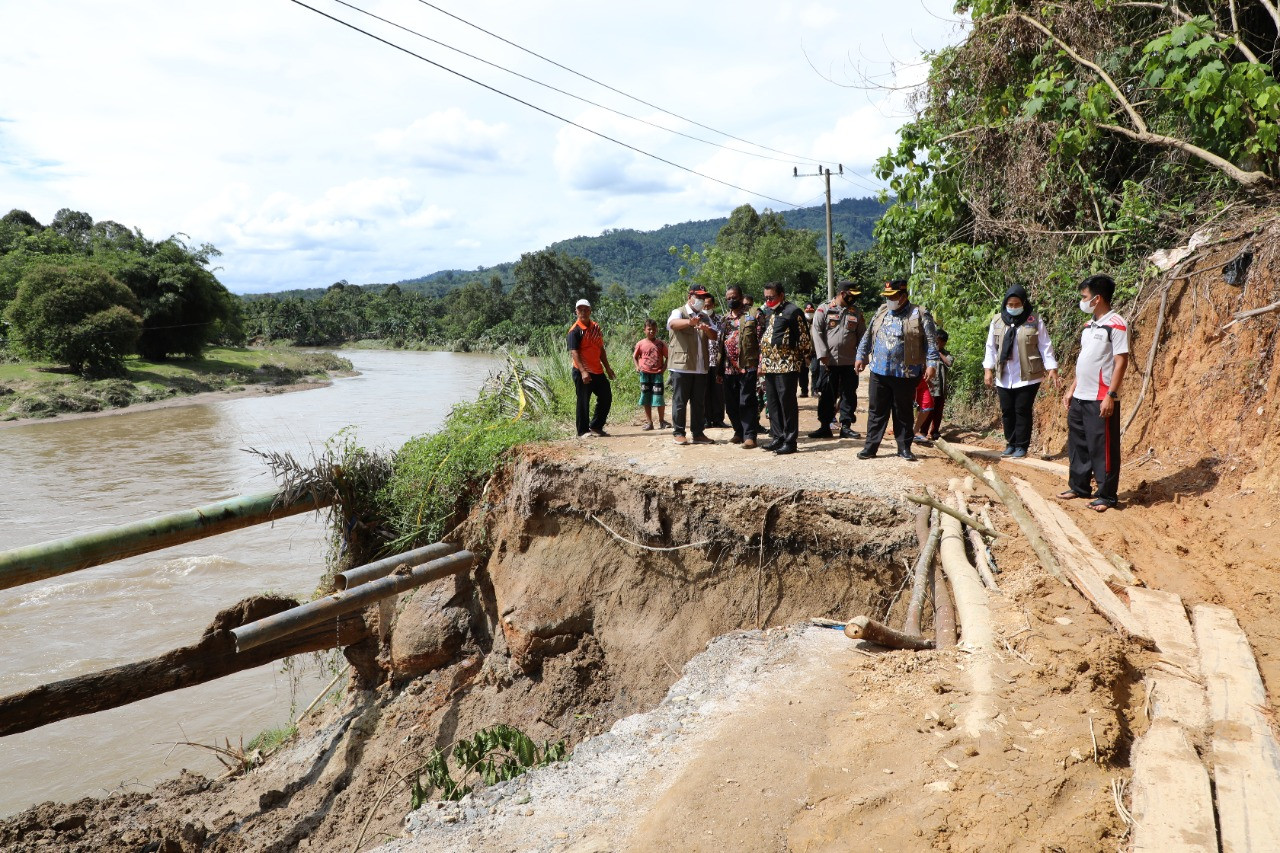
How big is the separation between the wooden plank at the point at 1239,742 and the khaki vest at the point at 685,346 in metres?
4.55

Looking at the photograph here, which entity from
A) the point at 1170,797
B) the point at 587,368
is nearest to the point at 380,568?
the point at 587,368

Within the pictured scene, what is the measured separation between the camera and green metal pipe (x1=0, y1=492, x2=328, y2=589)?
5258 mm

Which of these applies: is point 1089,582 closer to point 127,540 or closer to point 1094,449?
point 1094,449

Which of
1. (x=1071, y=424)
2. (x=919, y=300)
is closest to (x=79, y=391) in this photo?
(x=919, y=300)

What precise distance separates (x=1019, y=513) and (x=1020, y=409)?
6.90 ft

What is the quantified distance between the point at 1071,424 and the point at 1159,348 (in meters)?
1.94

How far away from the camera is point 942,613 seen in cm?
441

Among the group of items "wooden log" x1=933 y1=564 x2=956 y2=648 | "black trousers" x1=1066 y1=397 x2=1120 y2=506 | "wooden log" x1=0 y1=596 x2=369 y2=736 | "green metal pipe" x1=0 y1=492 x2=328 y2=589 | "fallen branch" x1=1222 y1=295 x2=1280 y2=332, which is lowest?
"wooden log" x1=0 y1=596 x2=369 y2=736

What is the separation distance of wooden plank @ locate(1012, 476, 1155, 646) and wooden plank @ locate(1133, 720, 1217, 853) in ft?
2.57

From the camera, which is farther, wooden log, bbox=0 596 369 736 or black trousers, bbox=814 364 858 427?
black trousers, bbox=814 364 858 427

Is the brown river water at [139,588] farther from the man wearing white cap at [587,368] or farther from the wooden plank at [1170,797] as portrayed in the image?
the wooden plank at [1170,797]

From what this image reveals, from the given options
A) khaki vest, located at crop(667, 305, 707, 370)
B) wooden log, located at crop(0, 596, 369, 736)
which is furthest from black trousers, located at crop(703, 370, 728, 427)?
wooden log, located at crop(0, 596, 369, 736)

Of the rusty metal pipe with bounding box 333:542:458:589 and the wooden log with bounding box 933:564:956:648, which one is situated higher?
the wooden log with bounding box 933:564:956:648

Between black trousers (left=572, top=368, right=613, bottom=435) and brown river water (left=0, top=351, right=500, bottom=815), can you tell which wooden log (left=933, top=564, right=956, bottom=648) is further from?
brown river water (left=0, top=351, right=500, bottom=815)
